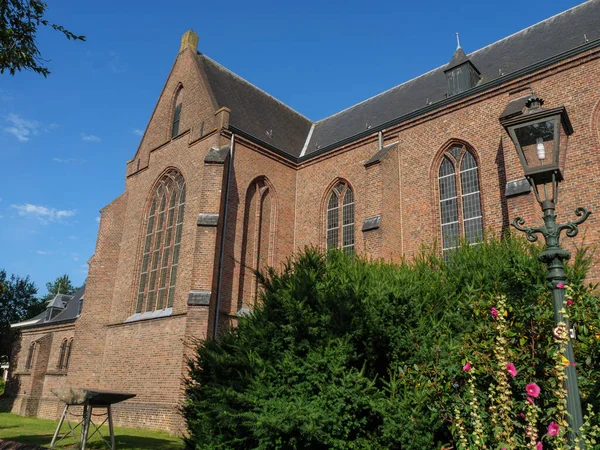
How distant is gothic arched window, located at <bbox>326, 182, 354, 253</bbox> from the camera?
17.0 m

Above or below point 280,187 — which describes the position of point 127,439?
below

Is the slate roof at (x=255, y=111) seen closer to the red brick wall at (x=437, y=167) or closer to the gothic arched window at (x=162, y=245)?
→ the red brick wall at (x=437, y=167)

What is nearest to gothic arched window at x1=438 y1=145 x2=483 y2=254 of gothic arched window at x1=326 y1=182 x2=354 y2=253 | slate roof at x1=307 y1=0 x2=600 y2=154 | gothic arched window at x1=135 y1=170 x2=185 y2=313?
slate roof at x1=307 y1=0 x2=600 y2=154

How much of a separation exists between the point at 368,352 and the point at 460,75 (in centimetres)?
1159

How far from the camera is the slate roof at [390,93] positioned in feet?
46.6

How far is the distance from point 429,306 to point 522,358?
6.71 ft

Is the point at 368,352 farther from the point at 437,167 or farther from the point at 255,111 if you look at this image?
the point at 255,111

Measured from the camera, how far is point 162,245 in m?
17.4

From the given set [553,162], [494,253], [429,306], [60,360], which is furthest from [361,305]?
[60,360]

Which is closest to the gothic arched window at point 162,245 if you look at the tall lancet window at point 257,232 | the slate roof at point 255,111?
the tall lancet window at point 257,232

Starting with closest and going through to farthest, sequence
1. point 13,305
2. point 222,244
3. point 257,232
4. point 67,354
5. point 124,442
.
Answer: point 124,442 < point 222,244 < point 257,232 < point 67,354 < point 13,305

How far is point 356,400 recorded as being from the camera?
5707 mm

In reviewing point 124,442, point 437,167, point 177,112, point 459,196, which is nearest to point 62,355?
point 177,112

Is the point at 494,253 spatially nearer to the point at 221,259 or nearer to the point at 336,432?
the point at 336,432
